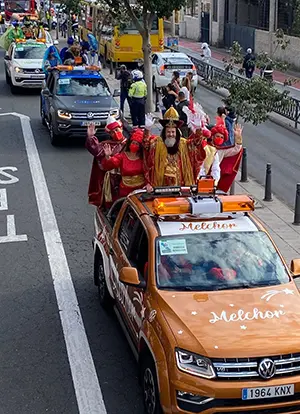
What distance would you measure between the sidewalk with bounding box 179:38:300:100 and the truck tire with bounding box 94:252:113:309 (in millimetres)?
21456

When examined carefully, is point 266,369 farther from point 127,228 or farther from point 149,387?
point 127,228

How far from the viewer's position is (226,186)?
484 inches

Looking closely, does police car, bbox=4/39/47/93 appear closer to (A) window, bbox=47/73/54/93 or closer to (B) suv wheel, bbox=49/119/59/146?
(A) window, bbox=47/73/54/93

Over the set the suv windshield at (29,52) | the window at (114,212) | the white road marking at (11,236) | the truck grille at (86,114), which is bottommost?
the suv windshield at (29,52)

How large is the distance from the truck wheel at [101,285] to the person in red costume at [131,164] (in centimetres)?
97

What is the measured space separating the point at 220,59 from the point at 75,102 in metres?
26.2

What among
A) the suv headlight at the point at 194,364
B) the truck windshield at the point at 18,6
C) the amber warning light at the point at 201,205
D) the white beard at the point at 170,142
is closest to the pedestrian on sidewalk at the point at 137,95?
the white beard at the point at 170,142

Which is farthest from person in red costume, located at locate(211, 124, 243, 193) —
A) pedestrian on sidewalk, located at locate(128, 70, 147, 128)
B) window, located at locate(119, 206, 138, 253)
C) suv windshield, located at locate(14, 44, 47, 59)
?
suv windshield, located at locate(14, 44, 47, 59)

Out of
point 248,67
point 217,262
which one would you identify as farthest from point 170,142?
point 248,67

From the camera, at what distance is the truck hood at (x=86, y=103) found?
1992cm

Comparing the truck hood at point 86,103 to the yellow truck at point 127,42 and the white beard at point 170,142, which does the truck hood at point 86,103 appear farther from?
the yellow truck at point 127,42

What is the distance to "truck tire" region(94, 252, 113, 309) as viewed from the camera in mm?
9758

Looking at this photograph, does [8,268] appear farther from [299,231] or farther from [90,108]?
[90,108]

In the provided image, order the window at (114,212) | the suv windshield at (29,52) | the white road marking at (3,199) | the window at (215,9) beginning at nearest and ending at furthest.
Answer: the window at (114,212), the white road marking at (3,199), the suv windshield at (29,52), the window at (215,9)
